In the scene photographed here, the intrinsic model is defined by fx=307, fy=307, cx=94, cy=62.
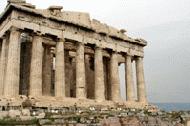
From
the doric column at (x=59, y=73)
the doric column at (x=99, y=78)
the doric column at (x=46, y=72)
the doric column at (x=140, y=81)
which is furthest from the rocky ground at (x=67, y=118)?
the doric column at (x=140, y=81)

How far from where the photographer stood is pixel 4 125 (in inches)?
733

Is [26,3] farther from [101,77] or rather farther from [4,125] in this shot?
[4,125]

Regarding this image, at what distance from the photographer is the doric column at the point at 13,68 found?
2775cm

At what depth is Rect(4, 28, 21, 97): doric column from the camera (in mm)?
27750

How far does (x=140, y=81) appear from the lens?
132 feet

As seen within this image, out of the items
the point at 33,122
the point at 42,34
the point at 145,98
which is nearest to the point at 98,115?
the point at 33,122

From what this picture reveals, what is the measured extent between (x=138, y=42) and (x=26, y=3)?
54.4ft

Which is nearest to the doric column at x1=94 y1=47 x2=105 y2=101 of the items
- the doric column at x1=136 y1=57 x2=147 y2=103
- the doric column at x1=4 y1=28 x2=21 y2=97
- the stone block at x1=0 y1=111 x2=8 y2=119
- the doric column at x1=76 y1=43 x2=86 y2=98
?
the doric column at x1=76 y1=43 x2=86 y2=98

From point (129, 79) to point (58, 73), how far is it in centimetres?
1081

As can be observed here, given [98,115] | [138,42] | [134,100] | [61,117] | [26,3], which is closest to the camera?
[61,117]

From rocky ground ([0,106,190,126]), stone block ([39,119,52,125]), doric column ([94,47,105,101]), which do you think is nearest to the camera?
stone block ([39,119,52,125])

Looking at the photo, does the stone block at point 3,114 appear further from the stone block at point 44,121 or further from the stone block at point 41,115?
the stone block at point 44,121

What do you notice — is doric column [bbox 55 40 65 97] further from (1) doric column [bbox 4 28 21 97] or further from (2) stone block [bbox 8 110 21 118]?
(2) stone block [bbox 8 110 21 118]

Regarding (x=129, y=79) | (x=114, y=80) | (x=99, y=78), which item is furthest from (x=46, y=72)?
(x=129, y=79)
